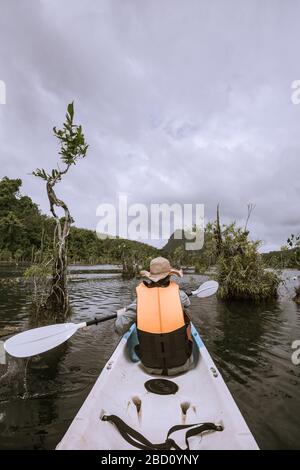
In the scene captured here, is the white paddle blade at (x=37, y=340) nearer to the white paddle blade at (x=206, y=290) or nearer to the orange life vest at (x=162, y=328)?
the orange life vest at (x=162, y=328)

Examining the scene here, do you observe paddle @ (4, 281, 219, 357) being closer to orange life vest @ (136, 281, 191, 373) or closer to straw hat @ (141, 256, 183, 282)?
orange life vest @ (136, 281, 191, 373)

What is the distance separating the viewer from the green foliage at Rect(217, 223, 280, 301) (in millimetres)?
13594

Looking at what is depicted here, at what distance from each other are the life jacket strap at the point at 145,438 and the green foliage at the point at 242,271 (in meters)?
11.2

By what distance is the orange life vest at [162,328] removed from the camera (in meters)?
3.98

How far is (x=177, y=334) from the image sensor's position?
400cm

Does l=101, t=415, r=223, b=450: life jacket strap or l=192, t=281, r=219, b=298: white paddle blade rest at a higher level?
l=192, t=281, r=219, b=298: white paddle blade

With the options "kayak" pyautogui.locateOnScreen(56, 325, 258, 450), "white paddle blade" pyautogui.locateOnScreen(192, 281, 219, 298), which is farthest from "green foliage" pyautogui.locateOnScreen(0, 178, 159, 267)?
"kayak" pyautogui.locateOnScreen(56, 325, 258, 450)

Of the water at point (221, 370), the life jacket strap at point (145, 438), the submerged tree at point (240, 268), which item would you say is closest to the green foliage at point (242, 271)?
the submerged tree at point (240, 268)

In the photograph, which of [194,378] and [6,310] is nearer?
[194,378]

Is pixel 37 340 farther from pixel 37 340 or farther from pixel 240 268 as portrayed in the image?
pixel 240 268

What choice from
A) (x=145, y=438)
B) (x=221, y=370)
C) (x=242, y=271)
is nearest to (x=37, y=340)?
(x=145, y=438)
